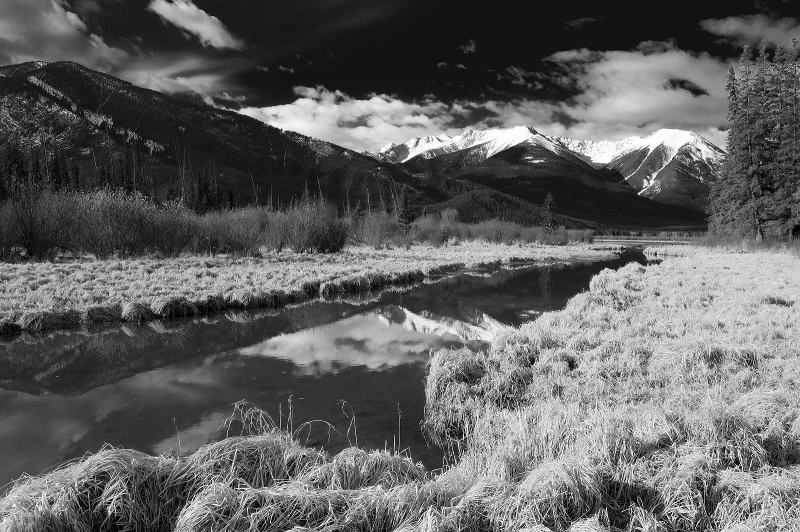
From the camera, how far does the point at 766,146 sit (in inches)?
1570

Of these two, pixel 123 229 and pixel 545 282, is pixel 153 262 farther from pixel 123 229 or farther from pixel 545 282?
pixel 545 282

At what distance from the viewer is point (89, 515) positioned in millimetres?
4141

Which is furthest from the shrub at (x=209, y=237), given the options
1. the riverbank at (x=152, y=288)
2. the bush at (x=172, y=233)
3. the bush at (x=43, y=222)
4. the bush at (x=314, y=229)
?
the bush at (x=43, y=222)

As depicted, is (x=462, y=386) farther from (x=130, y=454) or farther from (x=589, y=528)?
(x=130, y=454)

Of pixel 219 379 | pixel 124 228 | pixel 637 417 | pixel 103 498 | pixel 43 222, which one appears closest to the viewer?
pixel 103 498

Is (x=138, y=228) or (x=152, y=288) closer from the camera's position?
(x=152, y=288)

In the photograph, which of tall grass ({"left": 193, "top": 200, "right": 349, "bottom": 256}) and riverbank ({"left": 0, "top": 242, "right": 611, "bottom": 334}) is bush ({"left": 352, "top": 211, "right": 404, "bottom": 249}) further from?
riverbank ({"left": 0, "top": 242, "right": 611, "bottom": 334})

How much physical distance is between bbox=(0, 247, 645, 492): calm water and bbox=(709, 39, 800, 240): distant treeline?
31071 millimetres

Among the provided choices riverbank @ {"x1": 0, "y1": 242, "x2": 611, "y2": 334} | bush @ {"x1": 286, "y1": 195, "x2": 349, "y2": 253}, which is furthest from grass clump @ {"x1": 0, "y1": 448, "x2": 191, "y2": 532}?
bush @ {"x1": 286, "y1": 195, "x2": 349, "y2": 253}

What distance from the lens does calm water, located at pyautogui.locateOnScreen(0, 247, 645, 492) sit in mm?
6832

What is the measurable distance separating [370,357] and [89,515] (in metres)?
7.78

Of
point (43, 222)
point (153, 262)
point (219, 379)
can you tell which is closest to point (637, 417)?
point (219, 379)

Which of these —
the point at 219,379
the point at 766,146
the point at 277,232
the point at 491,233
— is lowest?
the point at 219,379

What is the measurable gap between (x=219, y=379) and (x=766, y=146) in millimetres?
47246
